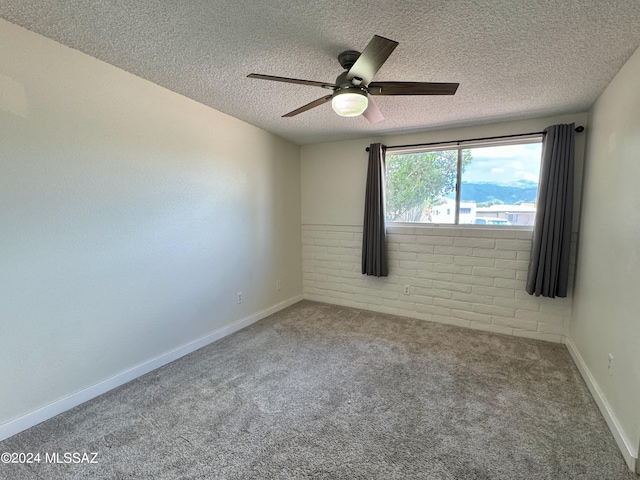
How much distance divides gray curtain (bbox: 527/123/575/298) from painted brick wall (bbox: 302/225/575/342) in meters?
0.19

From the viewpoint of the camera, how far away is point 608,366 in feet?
6.06

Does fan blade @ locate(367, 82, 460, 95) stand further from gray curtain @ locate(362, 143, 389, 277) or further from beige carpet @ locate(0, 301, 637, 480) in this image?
beige carpet @ locate(0, 301, 637, 480)

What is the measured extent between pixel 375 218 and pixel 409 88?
1927 mm

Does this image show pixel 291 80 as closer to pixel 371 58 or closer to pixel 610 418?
pixel 371 58

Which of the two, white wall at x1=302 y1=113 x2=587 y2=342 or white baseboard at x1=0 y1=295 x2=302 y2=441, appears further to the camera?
white wall at x1=302 y1=113 x2=587 y2=342

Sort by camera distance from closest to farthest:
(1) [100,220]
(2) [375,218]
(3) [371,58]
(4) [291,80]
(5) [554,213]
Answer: (3) [371,58]
(4) [291,80]
(1) [100,220]
(5) [554,213]
(2) [375,218]

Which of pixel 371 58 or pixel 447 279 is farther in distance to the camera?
pixel 447 279

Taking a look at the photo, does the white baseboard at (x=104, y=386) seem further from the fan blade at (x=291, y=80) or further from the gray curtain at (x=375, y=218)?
the fan blade at (x=291, y=80)

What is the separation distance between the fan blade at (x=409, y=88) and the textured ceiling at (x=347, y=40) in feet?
0.72

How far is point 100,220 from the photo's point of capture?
1989mm

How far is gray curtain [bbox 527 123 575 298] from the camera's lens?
2.61m

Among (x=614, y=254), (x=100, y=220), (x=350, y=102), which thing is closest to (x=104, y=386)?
(x=100, y=220)

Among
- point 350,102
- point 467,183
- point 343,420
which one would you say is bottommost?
point 343,420

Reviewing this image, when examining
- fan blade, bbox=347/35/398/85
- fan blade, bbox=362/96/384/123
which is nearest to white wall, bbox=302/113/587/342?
fan blade, bbox=362/96/384/123
